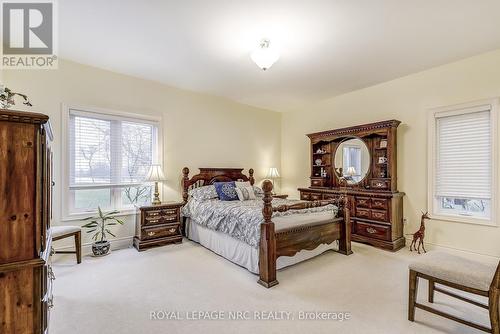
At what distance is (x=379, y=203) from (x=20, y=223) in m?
4.26

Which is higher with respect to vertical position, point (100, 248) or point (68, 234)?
point (68, 234)

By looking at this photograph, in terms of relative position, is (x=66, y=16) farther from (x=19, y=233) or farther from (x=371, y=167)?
(x=371, y=167)

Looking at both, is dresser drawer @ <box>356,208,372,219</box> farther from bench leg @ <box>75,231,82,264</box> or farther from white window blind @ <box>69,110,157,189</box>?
bench leg @ <box>75,231,82,264</box>

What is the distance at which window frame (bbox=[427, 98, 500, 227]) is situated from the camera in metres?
3.17

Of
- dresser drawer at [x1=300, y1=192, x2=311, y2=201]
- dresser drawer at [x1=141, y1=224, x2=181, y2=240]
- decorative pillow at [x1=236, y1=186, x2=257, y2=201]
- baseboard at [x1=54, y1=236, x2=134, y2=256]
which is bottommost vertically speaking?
baseboard at [x1=54, y1=236, x2=134, y2=256]

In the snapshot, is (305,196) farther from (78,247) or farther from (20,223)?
(20,223)

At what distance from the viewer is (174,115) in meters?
4.57

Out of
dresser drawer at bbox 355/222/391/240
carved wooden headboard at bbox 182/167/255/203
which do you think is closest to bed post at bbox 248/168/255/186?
carved wooden headboard at bbox 182/167/255/203

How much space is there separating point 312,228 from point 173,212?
2.31 metres

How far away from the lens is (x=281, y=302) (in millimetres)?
2318

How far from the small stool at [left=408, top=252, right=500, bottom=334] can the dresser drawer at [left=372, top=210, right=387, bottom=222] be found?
176cm

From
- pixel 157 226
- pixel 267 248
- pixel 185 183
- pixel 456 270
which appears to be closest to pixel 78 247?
pixel 157 226

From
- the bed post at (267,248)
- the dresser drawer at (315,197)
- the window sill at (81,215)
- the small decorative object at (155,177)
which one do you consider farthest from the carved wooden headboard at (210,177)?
the bed post at (267,248)

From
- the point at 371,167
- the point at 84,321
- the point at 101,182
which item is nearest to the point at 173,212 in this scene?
the point at 101,182
